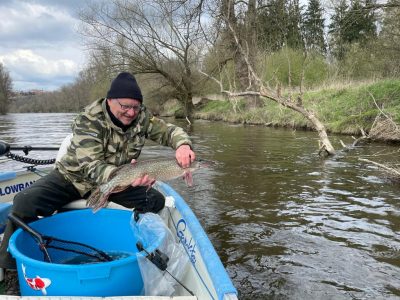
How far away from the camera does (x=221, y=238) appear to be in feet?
15.6

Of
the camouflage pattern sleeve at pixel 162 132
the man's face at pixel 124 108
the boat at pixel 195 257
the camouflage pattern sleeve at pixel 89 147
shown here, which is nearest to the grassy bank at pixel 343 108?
the camouflage pattern sleeve at pixel 162 132

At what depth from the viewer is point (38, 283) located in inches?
106

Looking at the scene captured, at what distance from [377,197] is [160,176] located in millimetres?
4260

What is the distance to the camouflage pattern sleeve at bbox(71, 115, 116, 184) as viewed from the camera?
3.18 meters

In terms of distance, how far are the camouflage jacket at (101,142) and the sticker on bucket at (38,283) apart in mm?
794

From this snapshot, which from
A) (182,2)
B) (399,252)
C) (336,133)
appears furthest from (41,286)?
(182,2)

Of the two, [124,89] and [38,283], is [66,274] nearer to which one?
[38,283]

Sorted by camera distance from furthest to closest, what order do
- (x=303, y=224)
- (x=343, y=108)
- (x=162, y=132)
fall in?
(x=343, y=108) → (x=303, y=224) → (x=162, y=132)

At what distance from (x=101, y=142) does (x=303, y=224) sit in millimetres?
2945

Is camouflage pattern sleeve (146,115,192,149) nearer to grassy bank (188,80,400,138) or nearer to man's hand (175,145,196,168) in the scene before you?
man's hand (175,145,196,168)

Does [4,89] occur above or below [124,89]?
above

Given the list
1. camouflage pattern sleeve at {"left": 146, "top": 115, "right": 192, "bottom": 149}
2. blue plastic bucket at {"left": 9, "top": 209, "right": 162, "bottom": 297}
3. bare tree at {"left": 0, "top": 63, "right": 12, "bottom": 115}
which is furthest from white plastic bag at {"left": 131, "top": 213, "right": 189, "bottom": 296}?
bare tree at {"left": 0, "top": 63, "right": 12, "bottom": 115}

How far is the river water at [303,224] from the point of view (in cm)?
370

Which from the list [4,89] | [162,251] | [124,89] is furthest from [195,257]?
[4,89]
